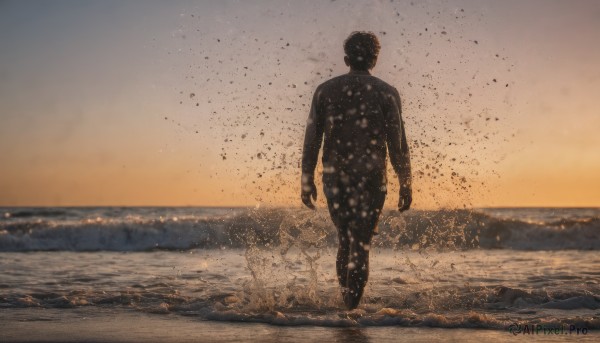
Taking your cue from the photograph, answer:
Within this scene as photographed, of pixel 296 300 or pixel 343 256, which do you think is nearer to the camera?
pixel 343 256

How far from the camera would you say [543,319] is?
5.31 metres

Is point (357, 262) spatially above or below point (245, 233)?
above

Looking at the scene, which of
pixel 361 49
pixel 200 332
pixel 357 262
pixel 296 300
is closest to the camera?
pixel 200 332

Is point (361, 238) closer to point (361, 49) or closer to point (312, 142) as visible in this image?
point (312, 142)

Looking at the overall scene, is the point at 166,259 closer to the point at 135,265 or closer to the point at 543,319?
the point at 135,265

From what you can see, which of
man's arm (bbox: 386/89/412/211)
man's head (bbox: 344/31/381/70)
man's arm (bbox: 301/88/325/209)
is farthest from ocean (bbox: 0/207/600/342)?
man's head (bbox: 344/31/381/70)

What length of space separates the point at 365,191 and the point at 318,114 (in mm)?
765

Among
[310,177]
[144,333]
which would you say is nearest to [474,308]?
[310,177]

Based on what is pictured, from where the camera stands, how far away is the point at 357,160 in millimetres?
5430

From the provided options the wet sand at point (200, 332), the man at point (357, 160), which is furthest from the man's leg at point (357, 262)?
the wet sand at point (200, 332)

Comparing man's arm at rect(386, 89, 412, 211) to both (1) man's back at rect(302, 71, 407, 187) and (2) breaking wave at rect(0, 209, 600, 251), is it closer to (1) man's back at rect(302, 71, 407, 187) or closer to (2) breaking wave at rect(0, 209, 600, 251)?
(1) man's back at rect(302, 71, 407, 187)

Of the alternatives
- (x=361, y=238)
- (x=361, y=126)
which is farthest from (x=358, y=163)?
(x=361, y=238)

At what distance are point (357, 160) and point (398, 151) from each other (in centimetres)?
36

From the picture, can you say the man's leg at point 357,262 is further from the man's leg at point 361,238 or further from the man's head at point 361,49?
the man's head at point 361,49
